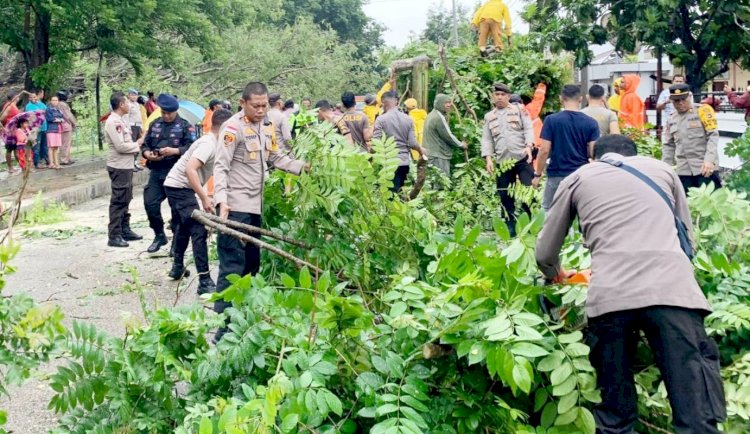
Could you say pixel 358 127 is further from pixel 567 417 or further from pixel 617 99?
pixel 567 417

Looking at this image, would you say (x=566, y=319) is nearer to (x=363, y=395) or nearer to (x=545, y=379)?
(x=545, y=379)

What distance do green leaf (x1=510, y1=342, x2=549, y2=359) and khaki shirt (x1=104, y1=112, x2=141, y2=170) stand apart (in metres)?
7.49

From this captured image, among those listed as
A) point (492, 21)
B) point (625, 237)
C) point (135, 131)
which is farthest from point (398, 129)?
point (625, 237)

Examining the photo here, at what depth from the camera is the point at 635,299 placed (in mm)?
3480

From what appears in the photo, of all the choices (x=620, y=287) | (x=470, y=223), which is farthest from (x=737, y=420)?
(x=470, y=223)

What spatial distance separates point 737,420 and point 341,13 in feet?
180

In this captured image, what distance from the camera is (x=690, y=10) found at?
1305 cm

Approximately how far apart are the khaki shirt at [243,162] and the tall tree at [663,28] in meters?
7.92

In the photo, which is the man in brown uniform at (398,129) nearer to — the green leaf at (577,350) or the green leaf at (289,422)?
the green leaf at (577,350)

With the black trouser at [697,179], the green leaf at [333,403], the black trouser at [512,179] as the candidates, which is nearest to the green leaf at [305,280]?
the green leaf at [333,403]

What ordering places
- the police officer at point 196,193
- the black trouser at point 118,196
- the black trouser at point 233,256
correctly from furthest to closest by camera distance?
the black trouser at point 118,196, the police officer at point 196,193, the black trouser at point 233,256

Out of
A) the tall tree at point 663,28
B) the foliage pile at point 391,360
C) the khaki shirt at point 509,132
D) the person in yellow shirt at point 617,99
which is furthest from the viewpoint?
the person in yellow shirt at point 617,99

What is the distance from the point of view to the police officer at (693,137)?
28.7 feet

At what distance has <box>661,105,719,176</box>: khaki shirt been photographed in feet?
28.8
